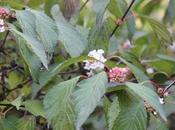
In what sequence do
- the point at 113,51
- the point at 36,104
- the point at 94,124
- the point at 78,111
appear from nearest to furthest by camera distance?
1. the point at 78,111
2. the point at 36,104
3. the point at 113,51
4. the point at 94,124

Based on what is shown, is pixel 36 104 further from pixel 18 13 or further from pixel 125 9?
pixel 125 9

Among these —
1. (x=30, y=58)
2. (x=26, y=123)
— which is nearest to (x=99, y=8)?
(x=30, y=58)

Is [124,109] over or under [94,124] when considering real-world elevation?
over

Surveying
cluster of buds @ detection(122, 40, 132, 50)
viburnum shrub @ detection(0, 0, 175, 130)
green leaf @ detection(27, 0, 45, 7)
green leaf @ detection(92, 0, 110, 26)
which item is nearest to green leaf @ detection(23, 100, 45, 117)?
viburnum shrub @ detection(0, 0, 175, 130)

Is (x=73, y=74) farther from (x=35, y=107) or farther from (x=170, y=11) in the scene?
(x=170, y=11)

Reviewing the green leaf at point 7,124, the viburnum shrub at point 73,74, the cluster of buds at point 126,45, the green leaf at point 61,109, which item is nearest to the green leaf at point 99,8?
the viburnum shrub at point 73,74

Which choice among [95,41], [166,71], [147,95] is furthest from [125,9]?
[147,95]
